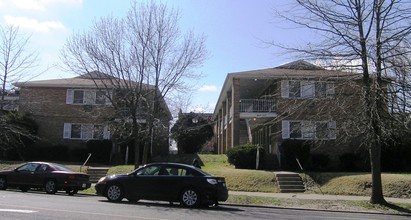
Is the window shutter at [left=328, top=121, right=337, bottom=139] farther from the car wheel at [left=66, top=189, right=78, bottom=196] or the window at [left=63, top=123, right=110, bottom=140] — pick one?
the window at [left=63, top=123, right=110, bottom=140]

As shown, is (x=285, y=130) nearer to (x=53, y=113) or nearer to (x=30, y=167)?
(x=30, y=167)

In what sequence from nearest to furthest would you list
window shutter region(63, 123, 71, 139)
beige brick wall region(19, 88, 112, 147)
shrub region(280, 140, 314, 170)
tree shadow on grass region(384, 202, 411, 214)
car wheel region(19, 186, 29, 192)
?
tree shadow on grass region(384, 202, 411, 214), car wheel region(19, 186, 29, 192), shrub region(280, 140, 314, 170), beige brick wall region(19, 88, 112, 147), window shutter region(63, 123, 71, 139)

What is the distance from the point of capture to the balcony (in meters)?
29.4

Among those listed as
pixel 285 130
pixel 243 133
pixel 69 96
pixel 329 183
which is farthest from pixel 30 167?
pixel 243 133

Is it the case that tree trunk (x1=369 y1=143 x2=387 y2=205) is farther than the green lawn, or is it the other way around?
the green lawn

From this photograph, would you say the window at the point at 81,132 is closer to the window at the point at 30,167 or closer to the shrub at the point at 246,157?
the shrub at the point at 246,157

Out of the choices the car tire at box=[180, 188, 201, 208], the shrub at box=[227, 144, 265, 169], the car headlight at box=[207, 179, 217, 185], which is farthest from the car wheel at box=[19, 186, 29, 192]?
the shrub at box=[227, 144, 265, 169]

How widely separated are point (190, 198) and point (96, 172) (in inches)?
501

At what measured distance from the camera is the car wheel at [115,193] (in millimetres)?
14578

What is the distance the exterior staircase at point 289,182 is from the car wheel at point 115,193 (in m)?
8.89

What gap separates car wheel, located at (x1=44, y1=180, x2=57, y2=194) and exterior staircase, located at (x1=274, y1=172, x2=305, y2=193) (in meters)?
10.1

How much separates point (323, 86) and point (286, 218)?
21.5 ft

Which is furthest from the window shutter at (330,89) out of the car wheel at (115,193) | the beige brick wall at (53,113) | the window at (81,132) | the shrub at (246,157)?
the beige brick wall at (53,113)

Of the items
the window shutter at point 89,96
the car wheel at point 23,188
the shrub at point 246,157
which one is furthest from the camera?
the window shutter at point 89,96
